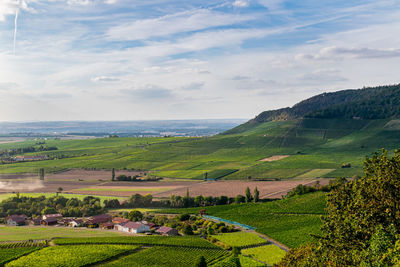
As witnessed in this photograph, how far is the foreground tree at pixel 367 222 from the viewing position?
976 inches

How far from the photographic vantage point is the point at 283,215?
299ft

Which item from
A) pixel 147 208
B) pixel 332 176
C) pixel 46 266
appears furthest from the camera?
pixel 332 176

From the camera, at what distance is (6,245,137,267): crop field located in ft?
199

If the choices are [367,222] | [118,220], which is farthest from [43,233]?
[367,222]

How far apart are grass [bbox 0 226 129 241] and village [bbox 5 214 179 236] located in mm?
3535

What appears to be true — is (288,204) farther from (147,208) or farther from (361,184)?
(361,184)

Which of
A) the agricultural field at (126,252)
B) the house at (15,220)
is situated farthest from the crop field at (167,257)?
the house at (15,220)

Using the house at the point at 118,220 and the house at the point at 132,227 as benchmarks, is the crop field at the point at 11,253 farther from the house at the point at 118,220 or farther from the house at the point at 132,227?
the house at the point at 118,220

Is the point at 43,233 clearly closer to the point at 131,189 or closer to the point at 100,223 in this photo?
the point at 100,223

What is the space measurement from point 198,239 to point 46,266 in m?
30.2

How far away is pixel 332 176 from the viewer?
139 metres

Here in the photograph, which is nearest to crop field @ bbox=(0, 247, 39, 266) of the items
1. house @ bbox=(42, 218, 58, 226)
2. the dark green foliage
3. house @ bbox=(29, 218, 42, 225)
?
house @ bbox=(42, 218, 58, 226)

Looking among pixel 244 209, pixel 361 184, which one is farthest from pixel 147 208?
pixel 361 184

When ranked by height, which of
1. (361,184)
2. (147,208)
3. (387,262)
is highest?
(361,184)
